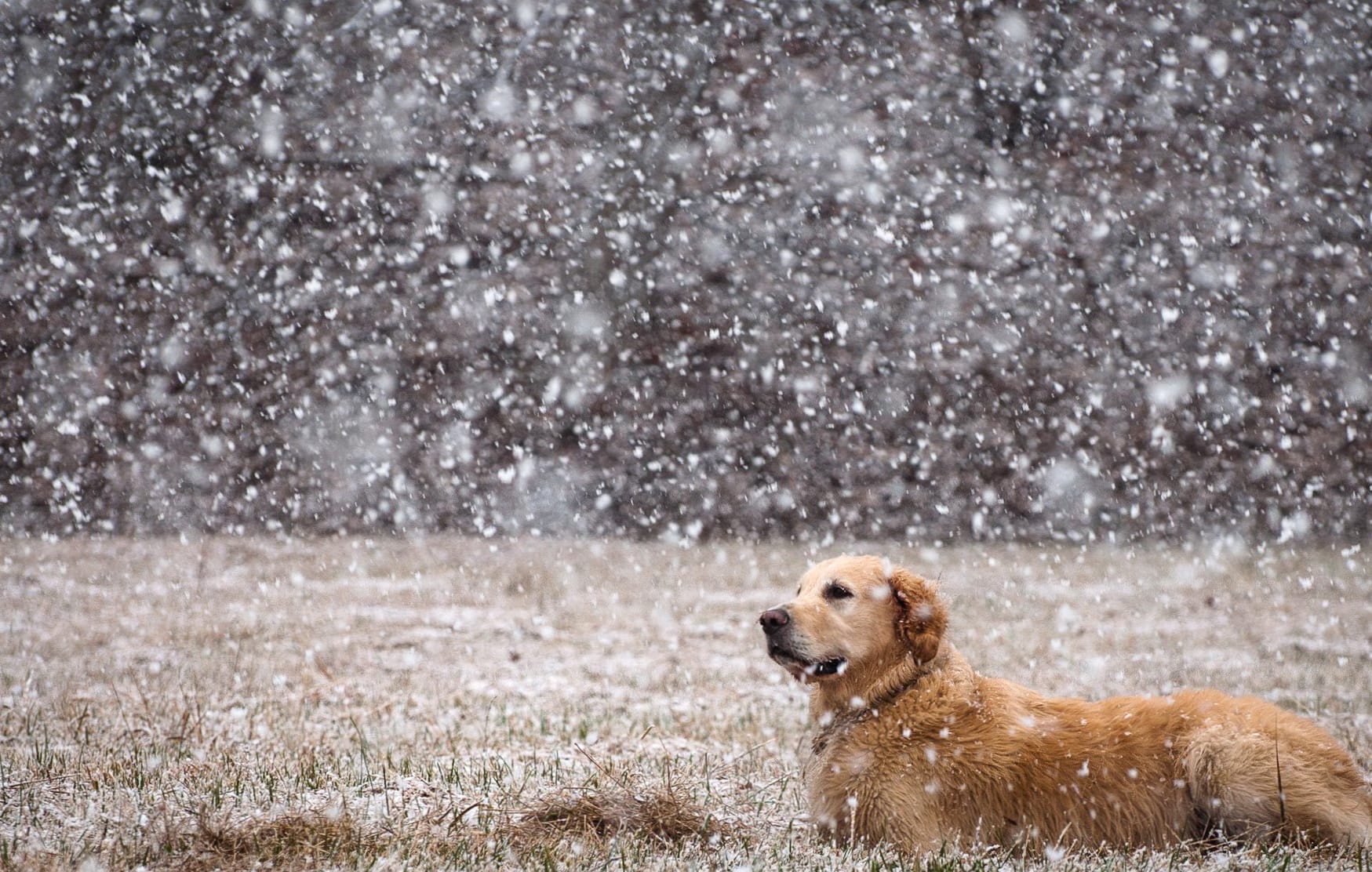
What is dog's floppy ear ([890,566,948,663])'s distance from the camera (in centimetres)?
303

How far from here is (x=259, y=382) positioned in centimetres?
1166

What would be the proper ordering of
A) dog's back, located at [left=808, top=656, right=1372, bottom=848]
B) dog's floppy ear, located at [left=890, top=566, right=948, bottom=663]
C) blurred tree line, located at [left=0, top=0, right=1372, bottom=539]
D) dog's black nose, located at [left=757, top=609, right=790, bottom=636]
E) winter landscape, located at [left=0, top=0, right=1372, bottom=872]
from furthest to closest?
1. blurred tree line, located at [left=0, top=0, right=1372, bottom=539]
2. winter landscape, located at [left=0, top=0, right=1372, bottom=872]
3. dog's floppy ear, located at [left=890, top=566, right=948, bottom=663]
4. dog's black nose, located at [left=757, top=609, right=790, bottom=636]
5. dog's back, located at [left=808, top=656, right=1372, bottom=848]

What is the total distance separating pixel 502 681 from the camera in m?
5.97

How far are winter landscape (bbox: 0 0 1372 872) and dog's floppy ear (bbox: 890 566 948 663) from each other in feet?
16.7

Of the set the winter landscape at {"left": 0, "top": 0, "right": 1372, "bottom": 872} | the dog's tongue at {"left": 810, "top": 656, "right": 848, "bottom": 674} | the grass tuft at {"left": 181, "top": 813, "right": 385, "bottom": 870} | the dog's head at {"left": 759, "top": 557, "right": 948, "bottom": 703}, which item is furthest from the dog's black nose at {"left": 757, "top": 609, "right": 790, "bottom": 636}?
the winter landscape at {"left": 0, "top": 0, "right": 1372, "bottom": 872}

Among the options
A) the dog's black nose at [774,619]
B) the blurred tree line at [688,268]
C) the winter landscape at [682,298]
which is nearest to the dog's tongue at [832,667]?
the dog's black nose at [774,619]

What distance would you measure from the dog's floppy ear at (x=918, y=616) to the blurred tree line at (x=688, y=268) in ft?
26.9

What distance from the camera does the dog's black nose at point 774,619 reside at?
2.92m

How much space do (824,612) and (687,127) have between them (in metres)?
11.1

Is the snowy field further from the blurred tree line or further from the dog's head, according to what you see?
the blurred tree line

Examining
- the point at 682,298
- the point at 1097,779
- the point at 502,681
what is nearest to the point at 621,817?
the point at 1097,779

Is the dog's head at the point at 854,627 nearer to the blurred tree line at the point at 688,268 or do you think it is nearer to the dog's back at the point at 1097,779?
the dog's back at the point at 1097,779

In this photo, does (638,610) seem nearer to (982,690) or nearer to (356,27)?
(982,690)

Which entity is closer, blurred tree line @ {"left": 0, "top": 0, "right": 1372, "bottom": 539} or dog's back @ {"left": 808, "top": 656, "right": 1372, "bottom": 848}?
dog's back @ {"left": 808, "top": 656, "right": 1372, "bottom": 848}
